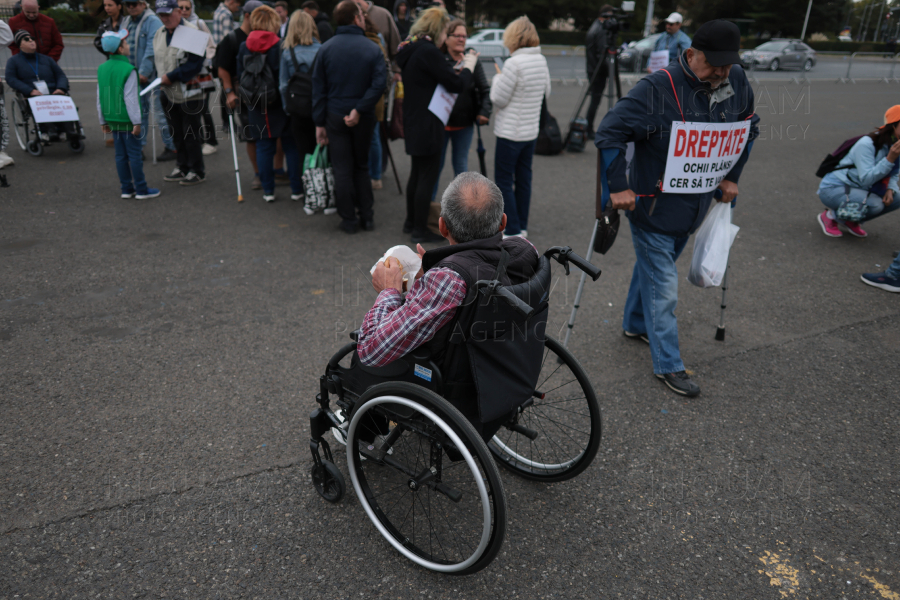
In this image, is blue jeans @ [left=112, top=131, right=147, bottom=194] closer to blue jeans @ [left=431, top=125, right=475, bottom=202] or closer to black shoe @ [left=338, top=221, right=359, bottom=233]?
black shoe @ [left=338, top=221, right=359, bottom=233]

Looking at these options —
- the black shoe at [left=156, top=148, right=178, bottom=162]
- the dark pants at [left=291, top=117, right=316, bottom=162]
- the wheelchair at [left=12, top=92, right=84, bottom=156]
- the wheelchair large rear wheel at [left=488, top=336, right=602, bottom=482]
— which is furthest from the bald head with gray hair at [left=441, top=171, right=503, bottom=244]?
the wheelchair at [left=12, top=92, right=84, bottom=156]

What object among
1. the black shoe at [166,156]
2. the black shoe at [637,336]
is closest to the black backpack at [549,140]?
the black shoe at [166,156]

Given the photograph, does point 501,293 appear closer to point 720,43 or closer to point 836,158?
point 720,43

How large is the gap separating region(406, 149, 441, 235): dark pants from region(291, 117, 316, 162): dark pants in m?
1.27

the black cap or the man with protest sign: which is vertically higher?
the black cap

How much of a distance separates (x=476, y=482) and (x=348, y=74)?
4.31m

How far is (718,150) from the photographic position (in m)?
3.52

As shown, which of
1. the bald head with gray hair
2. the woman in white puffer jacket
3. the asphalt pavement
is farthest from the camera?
the woman in white puffer jacket

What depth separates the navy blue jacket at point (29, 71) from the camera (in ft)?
25.8

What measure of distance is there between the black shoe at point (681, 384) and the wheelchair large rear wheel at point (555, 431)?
1.86 feet

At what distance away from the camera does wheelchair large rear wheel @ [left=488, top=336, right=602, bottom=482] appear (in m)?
2.66

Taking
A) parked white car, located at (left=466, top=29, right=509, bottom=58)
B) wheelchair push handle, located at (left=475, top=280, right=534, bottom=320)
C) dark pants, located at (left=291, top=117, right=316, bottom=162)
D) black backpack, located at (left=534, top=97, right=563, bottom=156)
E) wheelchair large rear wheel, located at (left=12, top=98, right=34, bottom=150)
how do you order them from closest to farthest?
wheelchair push handle, located at (left=475, top=280, right=534, bottom=320) < dark pants, located at (left=291, top=117, right=316, bottom=162) < wheelchair large rear wheel, located at (left=12, top=98, right=34, bottom=150) < black backpack, located at (left=534, top=97, right=563, bottom=156) < parked white car, located at (left=466, top=29, right=509, bottom=58)

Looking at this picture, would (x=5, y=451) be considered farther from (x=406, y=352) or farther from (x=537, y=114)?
(x=537, y=114)

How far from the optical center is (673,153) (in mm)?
3447
